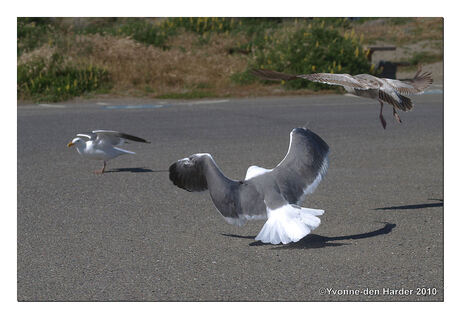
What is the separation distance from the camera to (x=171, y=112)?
16.8 m

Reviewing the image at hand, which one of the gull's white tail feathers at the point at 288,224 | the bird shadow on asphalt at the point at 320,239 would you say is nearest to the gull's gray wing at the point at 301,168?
the gull's white tail feathers at the point at 288,224

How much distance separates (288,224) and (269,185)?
0.49m

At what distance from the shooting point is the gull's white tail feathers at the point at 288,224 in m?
5.65

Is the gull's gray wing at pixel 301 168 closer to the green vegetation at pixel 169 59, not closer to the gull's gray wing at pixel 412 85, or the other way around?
the gull's gray wing at pixel 412 85

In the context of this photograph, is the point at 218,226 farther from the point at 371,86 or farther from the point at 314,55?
the point at 314,55

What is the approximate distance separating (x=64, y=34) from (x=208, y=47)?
5251 millimetres

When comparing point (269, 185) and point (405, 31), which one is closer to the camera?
point (269, 185)

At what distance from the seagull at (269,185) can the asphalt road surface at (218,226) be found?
0.45m

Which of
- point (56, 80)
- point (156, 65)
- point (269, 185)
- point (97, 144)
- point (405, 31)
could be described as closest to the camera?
point (269, 185)

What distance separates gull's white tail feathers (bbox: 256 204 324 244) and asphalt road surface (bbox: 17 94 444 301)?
0.35 m

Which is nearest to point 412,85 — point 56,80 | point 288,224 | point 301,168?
point 301,168

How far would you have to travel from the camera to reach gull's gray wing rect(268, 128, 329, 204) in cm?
618

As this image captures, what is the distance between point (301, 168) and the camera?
6.28 meters

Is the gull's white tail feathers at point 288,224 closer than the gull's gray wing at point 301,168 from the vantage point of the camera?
Yes
